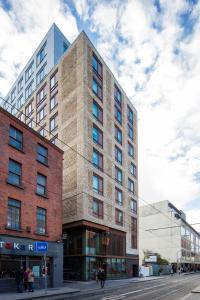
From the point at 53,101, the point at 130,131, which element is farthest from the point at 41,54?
the point at 130,131

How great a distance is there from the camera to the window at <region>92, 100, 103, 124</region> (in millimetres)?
43528

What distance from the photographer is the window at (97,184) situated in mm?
40844

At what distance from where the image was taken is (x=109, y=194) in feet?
145

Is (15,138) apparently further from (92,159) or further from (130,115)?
(130,115)

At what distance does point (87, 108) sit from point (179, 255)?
62.1 m

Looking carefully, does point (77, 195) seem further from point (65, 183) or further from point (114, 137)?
point (114, 137)

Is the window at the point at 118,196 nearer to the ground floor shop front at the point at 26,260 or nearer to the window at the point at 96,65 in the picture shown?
the window at the point at 96,65

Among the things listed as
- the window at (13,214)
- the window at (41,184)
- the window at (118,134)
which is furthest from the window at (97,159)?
the window at (13,214)

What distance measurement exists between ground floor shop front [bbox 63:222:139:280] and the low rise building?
46.4m

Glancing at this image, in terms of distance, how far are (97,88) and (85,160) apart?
37.4ft

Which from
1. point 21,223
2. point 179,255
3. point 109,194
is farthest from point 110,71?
point 179,255

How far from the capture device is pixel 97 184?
41688 mm

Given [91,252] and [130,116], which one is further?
[130,116]

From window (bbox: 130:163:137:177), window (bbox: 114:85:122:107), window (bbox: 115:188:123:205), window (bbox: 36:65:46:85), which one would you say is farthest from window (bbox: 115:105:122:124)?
window (bbox: 36:65:46:85)
